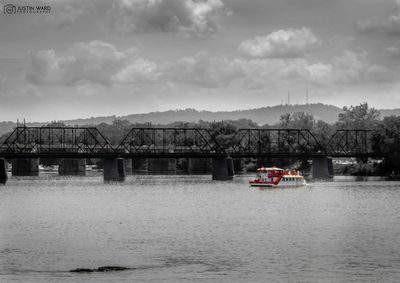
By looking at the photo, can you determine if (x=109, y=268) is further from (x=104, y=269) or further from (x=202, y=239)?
(x=202, y=239)

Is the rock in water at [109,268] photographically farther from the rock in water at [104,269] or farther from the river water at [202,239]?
the river water at [202,239]

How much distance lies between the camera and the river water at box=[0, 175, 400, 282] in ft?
199

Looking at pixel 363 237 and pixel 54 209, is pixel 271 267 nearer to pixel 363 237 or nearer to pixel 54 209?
pixel 363 237

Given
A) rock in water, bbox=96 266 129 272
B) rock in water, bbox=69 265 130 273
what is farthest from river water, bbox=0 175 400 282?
rock in water, bbox=96 266 129 272

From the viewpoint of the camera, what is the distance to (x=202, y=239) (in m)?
81.3

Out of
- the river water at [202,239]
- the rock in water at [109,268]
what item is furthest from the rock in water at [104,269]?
the river water at [202,239]

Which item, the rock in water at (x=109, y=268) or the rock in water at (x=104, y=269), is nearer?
the rock in water at (x=104, y=269)

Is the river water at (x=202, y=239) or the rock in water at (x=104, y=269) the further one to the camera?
the river water at (x=202, y=239)

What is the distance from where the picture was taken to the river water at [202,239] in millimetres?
60781

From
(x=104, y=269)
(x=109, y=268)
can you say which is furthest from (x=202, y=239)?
(x=104, y=269)

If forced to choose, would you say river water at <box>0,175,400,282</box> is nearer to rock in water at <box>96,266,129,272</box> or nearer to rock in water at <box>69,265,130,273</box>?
rock in water at <box>69,265,130,273</box>

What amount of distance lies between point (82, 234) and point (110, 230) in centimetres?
533

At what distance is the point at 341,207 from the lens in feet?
407

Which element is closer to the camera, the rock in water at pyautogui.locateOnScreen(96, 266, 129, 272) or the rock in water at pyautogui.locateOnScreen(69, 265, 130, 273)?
the rock in water at pyautogui.locateOnScreen(69, 265, 130, 273)
